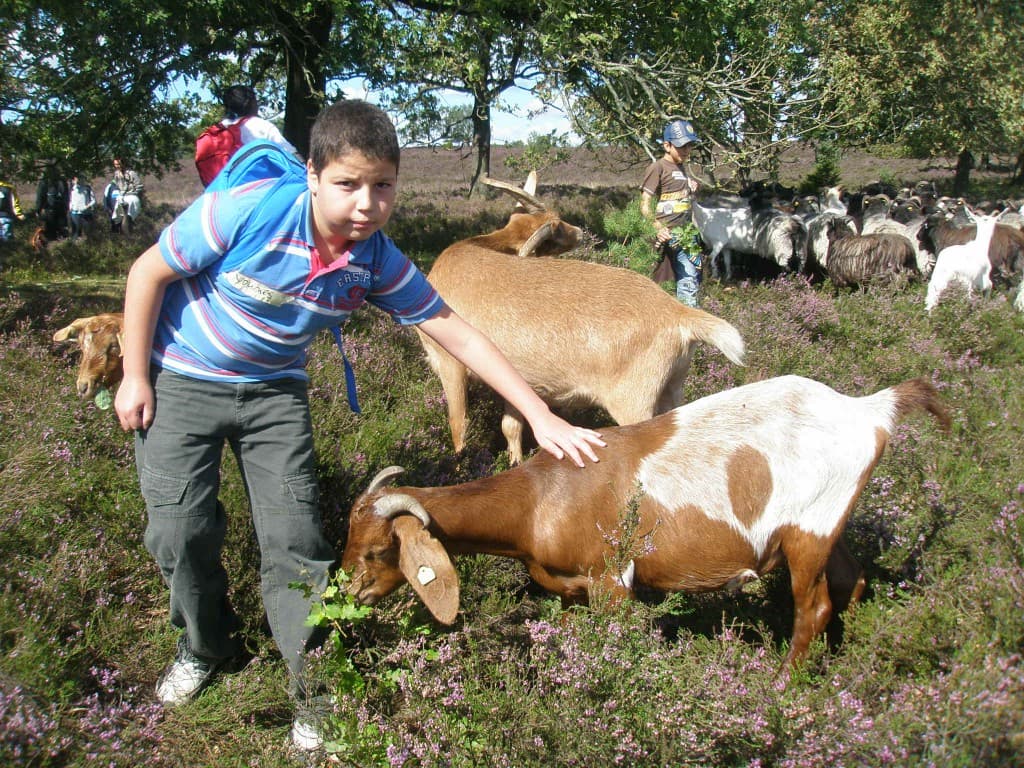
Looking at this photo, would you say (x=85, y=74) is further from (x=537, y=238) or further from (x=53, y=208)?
(x=53, y=208)

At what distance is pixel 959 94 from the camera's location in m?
26.5

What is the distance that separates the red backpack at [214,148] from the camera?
4.26m

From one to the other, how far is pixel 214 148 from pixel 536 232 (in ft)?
8.86

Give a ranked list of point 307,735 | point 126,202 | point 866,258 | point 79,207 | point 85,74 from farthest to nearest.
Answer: point 126,202 < point 79,207 < point 866,258 < point 85,74 < point 307,735

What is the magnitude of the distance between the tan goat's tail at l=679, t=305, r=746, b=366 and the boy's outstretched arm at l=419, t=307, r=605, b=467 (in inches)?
60.0

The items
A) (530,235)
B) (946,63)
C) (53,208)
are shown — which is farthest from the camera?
(946,63)

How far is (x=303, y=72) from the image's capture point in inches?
406

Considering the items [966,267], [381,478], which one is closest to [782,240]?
[966,267]

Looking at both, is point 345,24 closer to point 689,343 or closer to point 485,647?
point 689,343

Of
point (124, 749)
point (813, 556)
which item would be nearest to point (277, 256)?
point (124, 749)

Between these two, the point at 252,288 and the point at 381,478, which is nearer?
the point at 252,288

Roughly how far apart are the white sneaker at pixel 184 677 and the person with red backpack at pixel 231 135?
7.73 ft

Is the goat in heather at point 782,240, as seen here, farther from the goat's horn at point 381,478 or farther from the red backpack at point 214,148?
the goat's horn at point 381,478

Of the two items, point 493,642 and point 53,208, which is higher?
point 53,208
